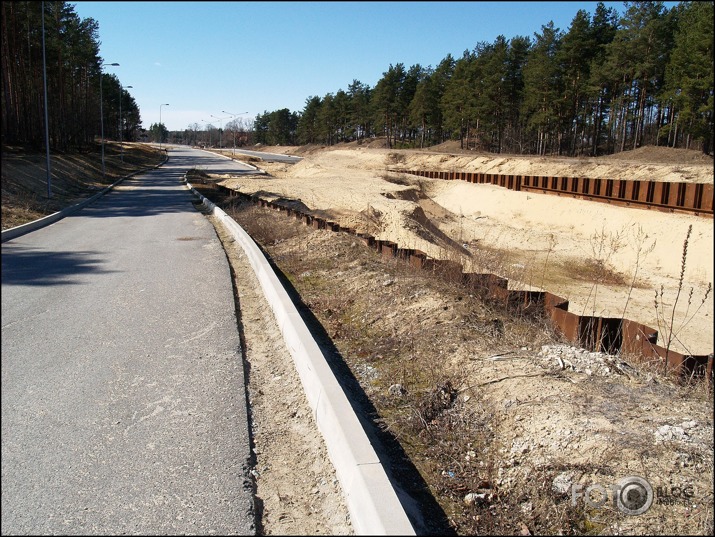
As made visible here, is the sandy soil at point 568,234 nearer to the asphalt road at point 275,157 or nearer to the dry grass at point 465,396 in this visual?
the dry grass at point 465,396

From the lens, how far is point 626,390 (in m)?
5.08

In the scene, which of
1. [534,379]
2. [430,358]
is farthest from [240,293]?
[534,379]

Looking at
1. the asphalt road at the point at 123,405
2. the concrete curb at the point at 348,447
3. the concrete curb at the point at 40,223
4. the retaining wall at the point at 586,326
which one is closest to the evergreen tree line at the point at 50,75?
the concrete curb at the point at 40,223

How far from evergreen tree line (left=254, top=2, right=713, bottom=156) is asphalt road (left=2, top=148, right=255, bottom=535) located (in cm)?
3373

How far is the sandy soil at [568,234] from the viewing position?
14.4 metres

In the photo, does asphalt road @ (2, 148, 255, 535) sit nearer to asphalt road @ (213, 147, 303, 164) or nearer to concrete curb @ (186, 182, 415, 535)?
concrete curb @ (186, 182, 415, 535)

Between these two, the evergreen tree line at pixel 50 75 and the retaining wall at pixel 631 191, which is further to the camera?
the evergreen tree line at pixel 50 75

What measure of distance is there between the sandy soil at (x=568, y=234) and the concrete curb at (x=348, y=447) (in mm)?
5180

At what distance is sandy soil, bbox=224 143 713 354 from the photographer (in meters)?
14.4

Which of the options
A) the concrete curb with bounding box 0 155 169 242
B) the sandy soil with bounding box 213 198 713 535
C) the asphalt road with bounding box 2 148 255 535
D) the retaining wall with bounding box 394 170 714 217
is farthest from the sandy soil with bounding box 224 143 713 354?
the concrete curb with bounding box 0 155 169 242


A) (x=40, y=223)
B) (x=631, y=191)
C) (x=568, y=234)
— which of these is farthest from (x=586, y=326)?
(x=631, y=191)

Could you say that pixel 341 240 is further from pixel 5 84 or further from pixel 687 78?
pixel 5 84

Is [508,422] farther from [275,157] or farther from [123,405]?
[275,157]

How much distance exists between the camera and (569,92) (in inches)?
2217
